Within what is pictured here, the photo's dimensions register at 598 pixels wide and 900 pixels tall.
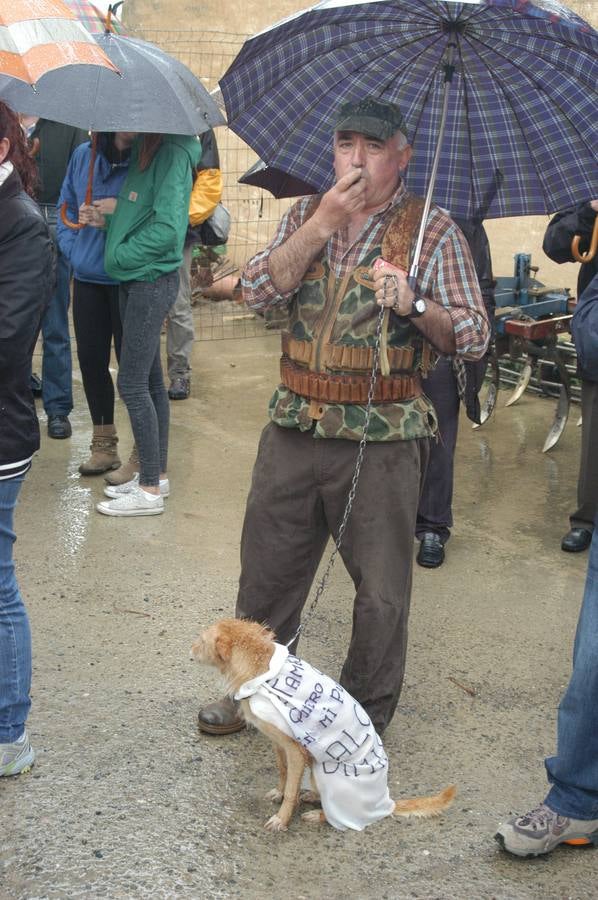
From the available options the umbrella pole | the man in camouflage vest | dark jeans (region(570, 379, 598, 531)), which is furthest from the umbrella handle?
the man in camouflage vest

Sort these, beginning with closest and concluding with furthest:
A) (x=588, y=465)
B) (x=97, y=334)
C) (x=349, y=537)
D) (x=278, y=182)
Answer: (x=349, y=537) < (x=278, y=182) < (x=588, y=465) < (x=97, y=334)

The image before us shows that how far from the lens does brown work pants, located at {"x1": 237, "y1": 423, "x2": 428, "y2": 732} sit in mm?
3395

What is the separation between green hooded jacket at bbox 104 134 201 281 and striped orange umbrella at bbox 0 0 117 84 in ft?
3.87

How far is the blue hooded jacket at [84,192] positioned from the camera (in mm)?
5242

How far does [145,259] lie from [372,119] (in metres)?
2.12


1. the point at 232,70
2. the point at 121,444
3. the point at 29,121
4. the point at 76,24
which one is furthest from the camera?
the point at 121,444

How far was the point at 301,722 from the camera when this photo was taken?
2.97m

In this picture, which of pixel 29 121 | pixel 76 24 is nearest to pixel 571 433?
pixel 29 121

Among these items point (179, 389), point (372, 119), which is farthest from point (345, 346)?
point (179, 389)

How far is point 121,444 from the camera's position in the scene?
6.37 m

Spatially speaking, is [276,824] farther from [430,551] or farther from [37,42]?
[37,42]

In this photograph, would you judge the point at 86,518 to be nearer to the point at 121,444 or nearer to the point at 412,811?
the point at 121,444

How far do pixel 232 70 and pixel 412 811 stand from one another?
2.39 m

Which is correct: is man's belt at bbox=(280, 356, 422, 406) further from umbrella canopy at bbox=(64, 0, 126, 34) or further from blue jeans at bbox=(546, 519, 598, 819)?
umbrella canopy at bbox=(64, 0, 126, 34)
